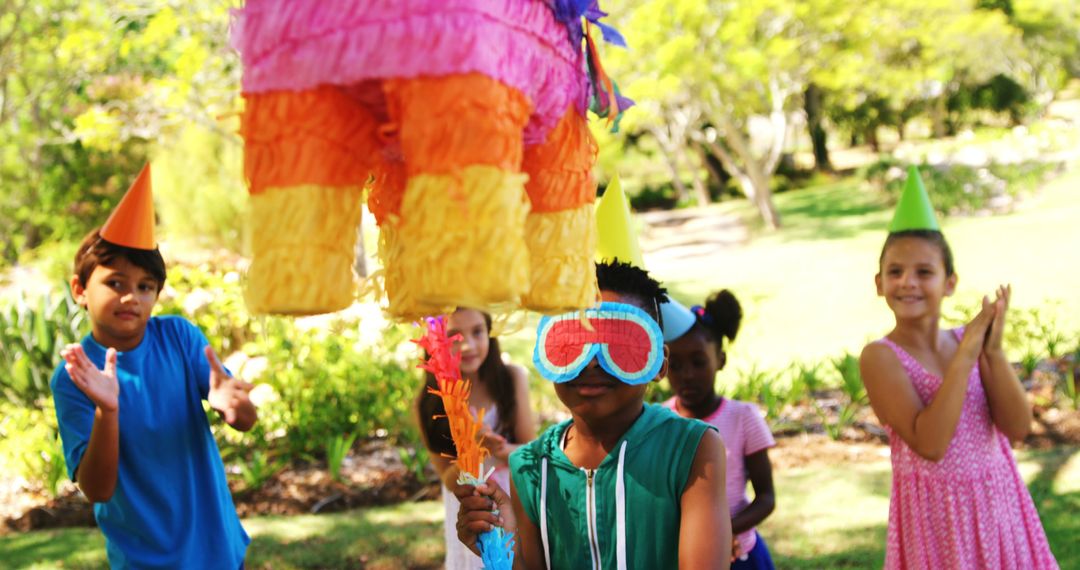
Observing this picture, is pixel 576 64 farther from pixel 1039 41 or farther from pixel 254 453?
pixel 1039 41

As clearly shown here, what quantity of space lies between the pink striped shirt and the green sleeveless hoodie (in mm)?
822

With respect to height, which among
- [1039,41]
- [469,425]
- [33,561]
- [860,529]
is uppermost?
[1039,41]

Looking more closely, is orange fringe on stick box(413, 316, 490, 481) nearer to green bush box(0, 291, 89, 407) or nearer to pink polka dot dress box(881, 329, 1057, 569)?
pink polka dot dress box(881, 329, 1057, 569)

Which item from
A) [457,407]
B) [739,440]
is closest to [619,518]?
[457,407]

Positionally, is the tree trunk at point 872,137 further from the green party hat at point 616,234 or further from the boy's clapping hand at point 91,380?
the boy's clapping hand at point 91,380

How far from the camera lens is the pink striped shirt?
7.84 feet

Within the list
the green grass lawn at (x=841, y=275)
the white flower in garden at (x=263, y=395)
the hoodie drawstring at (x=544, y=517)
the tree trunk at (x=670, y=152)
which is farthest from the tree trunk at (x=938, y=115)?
the hoodie drawstring at (x=544, y=517)

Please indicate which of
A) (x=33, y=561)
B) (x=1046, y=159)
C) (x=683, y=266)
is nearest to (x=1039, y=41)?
(x=1046, y=159)

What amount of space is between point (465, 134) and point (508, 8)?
0.14 metres

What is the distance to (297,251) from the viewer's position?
0.93m

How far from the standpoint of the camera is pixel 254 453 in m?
4.88

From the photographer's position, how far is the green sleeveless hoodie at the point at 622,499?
61.4 inches

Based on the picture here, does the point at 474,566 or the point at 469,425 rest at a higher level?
the point at 469,425

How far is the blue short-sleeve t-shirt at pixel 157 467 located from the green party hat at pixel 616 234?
111 centimetres
